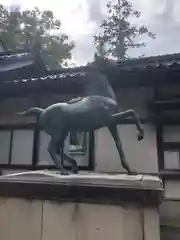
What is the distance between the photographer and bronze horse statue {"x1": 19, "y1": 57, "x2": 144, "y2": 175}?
11.6 ft

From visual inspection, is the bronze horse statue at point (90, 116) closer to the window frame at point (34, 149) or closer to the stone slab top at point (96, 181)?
the stone slab top at point (96, 181)

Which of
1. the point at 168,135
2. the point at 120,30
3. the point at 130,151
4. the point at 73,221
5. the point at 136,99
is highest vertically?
the point at 120,30

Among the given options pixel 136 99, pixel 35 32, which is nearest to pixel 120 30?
pixel 35 32

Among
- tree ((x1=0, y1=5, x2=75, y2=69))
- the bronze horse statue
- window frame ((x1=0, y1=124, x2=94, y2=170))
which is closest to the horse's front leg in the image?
the bronze horse statue

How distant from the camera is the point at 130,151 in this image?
5730 mm

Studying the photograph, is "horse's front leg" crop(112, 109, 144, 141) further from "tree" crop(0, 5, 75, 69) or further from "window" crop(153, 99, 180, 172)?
"tree" crop(0, 5, 75, 69)

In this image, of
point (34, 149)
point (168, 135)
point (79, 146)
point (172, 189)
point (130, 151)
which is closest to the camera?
point (172, 189)

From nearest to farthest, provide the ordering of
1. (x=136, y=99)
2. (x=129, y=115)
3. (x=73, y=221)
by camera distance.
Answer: (x=73, y=221)
(x=129, y=115)
(x=136, y=99)

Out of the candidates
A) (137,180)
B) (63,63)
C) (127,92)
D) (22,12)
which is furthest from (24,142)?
(22,12)

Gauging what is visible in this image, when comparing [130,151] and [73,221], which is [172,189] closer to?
[130,151]

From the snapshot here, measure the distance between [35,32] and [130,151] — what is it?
17905 mm

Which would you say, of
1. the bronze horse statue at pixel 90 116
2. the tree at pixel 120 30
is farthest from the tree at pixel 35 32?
the bronze horse statue at pixel 90 116

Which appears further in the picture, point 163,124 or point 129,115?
point 163,124

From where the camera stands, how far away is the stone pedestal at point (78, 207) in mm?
2826
